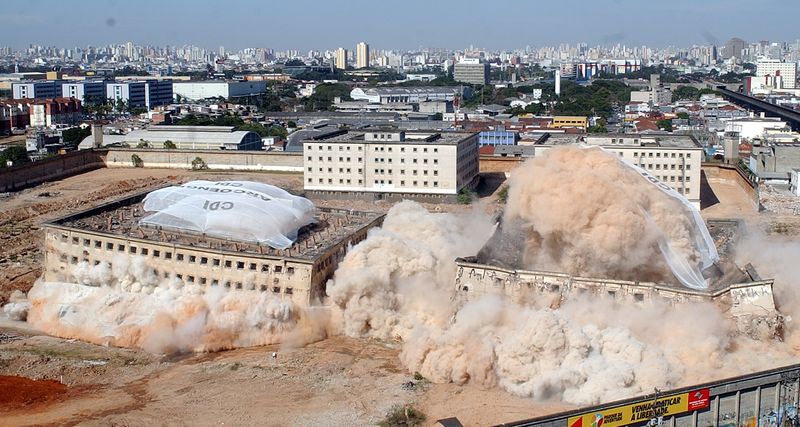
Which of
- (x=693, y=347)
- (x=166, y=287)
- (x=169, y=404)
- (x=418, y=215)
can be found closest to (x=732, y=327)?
(x=693, y=347)

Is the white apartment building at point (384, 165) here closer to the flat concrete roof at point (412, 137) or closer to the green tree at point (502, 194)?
the flat concrete roof at point (412, 137)

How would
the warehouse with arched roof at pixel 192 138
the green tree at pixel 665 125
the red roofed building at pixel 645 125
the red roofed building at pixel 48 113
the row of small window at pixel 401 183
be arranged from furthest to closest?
the red roofed building at pixel 48 113
the green tree at pixel 665 125
the red roofed building at pixel 645 125
the warehouse with arched roof at pixel 192 138
the row of small window at pixel 401 183

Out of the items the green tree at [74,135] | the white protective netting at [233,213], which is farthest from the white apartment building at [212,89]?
the white protective netting at [233,213]

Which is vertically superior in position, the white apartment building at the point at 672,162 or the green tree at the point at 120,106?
the green tree at the point at 120,106

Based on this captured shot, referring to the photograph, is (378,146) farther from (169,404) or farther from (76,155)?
(169,404)

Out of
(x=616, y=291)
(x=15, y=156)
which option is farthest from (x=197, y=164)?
(x=616, y=291)

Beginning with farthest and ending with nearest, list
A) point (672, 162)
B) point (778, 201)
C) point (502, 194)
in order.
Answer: point (502, 194) < point (778, 201) < point (672, 162)

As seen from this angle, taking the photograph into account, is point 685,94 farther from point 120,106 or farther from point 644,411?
point 644,411

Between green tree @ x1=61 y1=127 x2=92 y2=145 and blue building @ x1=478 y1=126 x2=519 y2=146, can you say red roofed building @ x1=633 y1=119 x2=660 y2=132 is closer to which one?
blue building @ x1=478 y1=126 x2=519 y2=146
